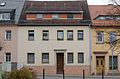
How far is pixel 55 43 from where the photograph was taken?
37.6 metres

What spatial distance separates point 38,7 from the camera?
39.7 metres

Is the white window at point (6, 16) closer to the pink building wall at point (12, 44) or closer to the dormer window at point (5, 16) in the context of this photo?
the dormer window at point (5, 16)

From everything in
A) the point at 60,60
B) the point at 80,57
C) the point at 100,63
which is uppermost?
the point at 80,57

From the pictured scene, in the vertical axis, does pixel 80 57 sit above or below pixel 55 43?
below

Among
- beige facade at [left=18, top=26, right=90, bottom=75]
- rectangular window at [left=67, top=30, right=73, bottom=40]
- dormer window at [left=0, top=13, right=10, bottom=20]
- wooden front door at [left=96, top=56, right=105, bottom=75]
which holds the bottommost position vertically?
wooden front door at [left=96, top=56, right=105, bottom=75]

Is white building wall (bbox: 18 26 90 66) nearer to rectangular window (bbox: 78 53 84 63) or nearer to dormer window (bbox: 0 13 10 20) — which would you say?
rectangular window (bbox: 78 53 84 63)

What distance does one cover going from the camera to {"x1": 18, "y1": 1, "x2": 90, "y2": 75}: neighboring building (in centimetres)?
3744

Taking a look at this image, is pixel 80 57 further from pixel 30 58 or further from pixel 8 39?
A: pixel 8 39

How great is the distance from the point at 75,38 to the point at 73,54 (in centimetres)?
212

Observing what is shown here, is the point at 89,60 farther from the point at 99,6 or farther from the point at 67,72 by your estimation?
the point at 99,6

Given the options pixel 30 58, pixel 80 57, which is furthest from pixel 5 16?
pixel 80 57

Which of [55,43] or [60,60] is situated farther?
[60,60]

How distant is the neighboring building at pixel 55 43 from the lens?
123 ft

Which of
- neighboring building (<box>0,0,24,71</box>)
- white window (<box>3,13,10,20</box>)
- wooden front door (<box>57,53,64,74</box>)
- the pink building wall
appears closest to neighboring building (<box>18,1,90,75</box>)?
wooden front door (<box>57,53,64,74</box>)
